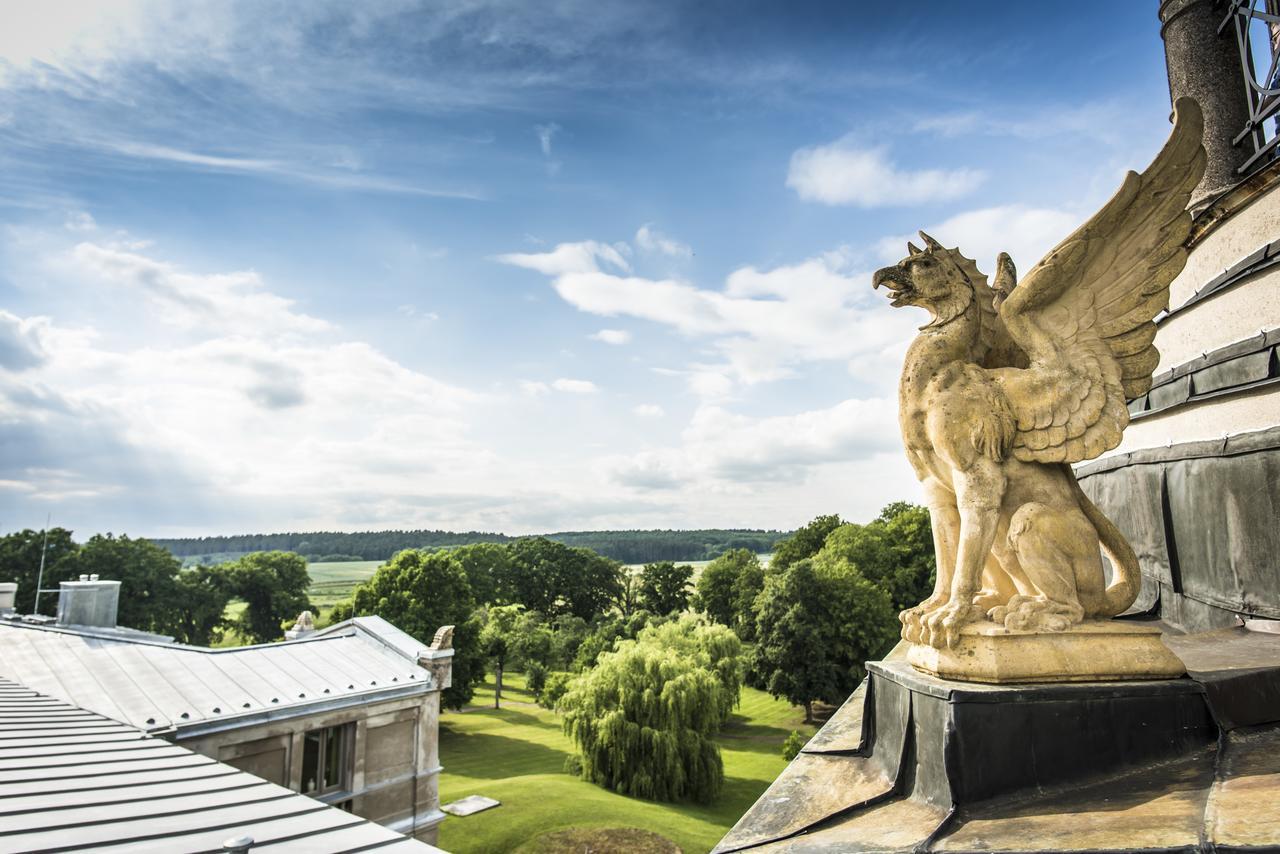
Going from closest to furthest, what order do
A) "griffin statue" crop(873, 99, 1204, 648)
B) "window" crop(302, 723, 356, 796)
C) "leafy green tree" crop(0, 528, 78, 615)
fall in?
"griffin statue" crop(873, 99, 1204, 648) < "window" crop(302, 723, 356, 796) < "leafy green tree" crop(0, 528, 78, 615)

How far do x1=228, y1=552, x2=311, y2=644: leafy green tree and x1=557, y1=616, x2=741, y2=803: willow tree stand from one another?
40.7m

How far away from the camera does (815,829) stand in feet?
12.1

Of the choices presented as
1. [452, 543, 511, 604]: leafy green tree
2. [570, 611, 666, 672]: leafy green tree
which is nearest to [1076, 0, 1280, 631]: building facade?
[570, 611, 666, 672]: leafy green tree

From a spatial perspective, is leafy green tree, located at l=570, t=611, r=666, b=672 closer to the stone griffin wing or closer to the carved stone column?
the carved stone column

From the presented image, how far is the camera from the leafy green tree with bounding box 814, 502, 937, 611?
148 ft

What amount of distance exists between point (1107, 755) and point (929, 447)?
1.95 meters

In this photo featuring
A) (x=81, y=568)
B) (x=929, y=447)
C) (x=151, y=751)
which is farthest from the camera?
(x=81, y=568)

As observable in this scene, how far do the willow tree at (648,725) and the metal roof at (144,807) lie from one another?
20862mm

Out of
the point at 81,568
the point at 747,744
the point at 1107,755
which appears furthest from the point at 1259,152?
the point at 81,568

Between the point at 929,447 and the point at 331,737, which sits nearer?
the point at 929,447

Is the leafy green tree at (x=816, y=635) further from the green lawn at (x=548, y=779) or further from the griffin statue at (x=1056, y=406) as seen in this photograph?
the griffin statue at (x=1056, y=406)

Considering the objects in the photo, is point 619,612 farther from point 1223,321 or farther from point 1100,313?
point 1100,313

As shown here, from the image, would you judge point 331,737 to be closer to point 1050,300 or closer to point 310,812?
point 310,812

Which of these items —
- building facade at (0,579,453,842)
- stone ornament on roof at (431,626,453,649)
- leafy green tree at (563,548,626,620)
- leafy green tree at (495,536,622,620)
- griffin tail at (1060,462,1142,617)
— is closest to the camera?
griffin tail at (1060,462,1142,617)
